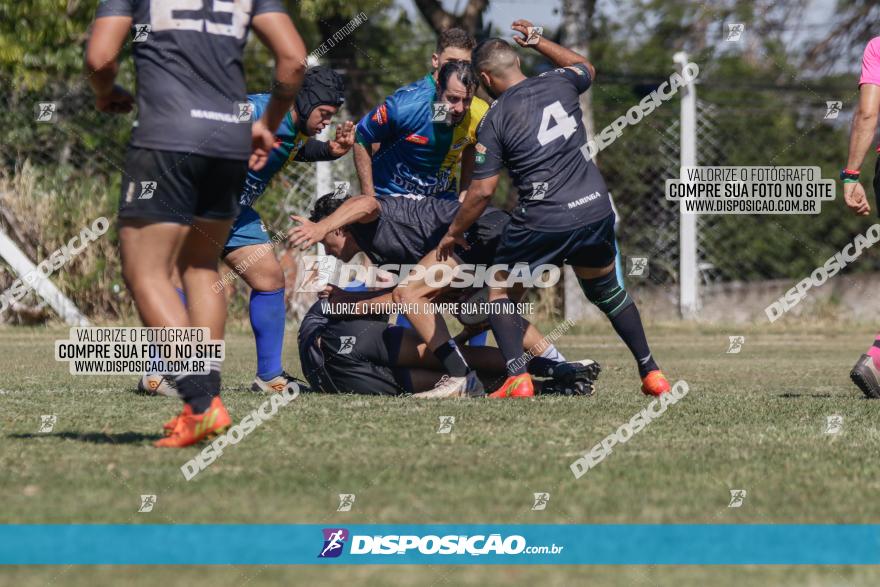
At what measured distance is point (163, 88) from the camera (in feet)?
15.8

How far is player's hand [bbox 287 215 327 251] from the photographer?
6.77m

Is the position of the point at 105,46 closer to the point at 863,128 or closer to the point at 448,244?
the point at 448,244

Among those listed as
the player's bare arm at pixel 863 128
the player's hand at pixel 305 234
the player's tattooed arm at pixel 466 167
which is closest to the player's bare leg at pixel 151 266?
the player's hand at pixel 305 234

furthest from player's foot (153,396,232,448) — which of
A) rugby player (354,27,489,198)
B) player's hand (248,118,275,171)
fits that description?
rugby player (354,27,489,198)

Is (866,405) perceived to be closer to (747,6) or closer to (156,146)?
(156,146)

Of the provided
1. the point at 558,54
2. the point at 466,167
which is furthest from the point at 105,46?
the point at 466,167

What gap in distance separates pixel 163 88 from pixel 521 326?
2951 millimetres

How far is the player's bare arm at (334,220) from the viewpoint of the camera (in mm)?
6801

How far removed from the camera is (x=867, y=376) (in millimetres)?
6895

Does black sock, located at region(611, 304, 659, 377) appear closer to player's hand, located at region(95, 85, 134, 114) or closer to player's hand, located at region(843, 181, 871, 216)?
player's hand, located at region(843, 181, 871, 216)

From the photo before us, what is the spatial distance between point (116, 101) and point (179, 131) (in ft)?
1.88

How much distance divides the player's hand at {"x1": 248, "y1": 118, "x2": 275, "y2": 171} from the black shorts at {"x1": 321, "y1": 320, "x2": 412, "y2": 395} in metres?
2.12

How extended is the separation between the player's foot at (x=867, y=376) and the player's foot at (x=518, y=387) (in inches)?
67.7

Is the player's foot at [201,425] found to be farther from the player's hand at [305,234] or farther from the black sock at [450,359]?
the black sock at [450,359]
